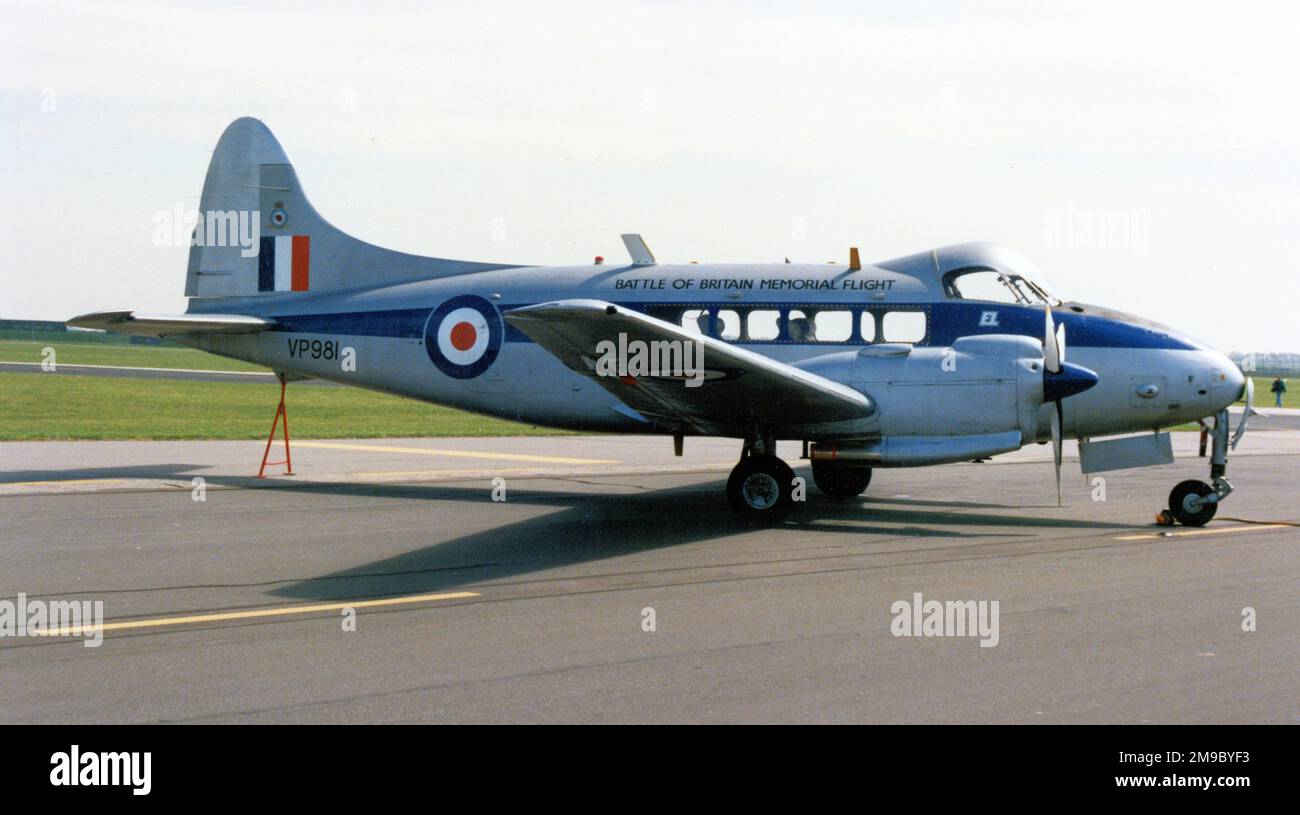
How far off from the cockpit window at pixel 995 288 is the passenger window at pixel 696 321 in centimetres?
339

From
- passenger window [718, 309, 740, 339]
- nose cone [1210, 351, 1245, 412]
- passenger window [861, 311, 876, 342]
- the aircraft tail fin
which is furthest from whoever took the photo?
the aircraft tail fin

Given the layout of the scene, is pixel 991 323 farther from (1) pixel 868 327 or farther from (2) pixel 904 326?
(1) pixel 868 327

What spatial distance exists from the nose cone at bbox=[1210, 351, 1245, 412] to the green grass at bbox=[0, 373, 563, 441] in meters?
11.0

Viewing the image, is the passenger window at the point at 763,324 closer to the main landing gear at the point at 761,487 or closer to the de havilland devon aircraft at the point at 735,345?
the de havilland devon aircraft at the point at 735,345

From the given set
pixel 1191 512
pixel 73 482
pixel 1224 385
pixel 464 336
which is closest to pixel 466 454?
pixel 464 336

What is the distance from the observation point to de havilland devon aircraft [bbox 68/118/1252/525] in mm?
15719

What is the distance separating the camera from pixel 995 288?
17.4m

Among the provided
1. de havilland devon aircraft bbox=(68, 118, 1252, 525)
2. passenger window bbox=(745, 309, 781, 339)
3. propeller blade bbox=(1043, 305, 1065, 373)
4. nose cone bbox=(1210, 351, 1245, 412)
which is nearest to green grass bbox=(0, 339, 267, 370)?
de havilland devon aircraft bbox=(68, 118, 1252, 525)

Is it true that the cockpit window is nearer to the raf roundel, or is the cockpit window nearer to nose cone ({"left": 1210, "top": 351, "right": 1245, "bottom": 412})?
nose cone ({"left": 1210, "top": 351, "right": 1245, "bottom": 412})

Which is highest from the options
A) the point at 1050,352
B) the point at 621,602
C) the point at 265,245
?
the point at 265,245

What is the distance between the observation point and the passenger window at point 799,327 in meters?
18.0

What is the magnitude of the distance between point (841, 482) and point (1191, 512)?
16.8ft
